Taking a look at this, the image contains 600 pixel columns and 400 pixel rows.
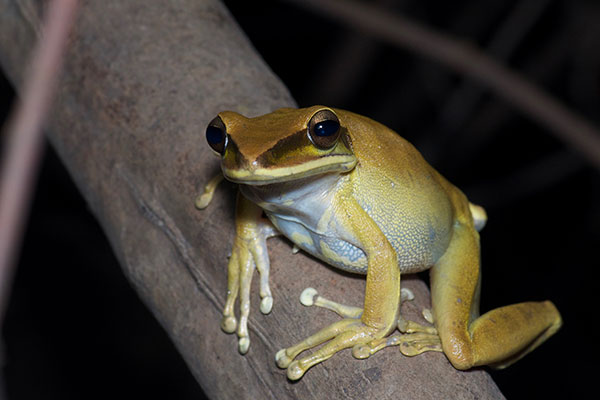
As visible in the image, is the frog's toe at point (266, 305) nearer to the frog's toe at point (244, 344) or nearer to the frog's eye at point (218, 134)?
the frog's toe at point (244, 344)

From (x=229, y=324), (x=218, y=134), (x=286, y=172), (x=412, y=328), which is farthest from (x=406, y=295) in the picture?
(x=218, y=134)

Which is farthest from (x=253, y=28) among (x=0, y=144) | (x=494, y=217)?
(x=494, y=217)

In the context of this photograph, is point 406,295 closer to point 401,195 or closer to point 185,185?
point 401,195

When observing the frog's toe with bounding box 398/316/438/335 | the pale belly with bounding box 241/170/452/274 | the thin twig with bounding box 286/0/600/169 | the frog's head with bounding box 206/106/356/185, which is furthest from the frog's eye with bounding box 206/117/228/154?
the thin twig with bounding box 286/0/600/169

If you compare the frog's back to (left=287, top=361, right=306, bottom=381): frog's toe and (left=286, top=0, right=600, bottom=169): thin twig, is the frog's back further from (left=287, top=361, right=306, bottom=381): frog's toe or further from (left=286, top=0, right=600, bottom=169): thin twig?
(left=286, top=0, right=600, bottom=169): thin twig

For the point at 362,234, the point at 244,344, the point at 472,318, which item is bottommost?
the point at 244,344

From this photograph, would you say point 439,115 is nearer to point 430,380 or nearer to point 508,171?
point 508,171

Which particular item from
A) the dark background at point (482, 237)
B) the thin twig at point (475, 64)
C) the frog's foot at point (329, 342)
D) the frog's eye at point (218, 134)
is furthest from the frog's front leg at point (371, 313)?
the dark background at point (482, 237)
